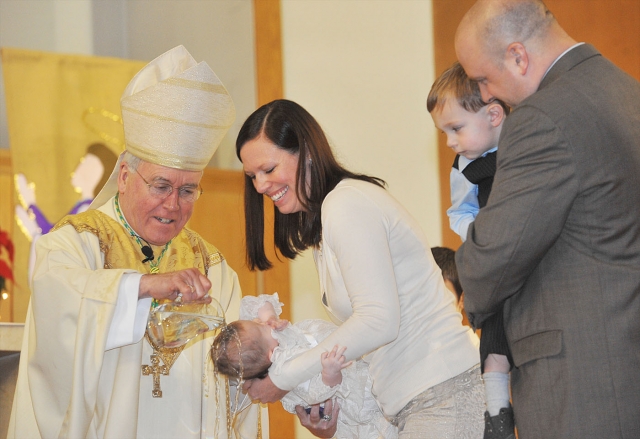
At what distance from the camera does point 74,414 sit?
261 centimetres

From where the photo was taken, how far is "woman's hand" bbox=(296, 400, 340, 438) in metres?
2.53

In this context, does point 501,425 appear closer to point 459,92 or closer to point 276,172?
point 459,92

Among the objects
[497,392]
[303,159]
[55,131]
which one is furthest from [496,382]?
[55,131]

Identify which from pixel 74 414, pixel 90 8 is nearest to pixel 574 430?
pixel 74 414

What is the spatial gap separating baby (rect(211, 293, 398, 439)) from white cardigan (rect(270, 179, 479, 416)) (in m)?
0.15

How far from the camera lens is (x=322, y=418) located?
2.55 metres

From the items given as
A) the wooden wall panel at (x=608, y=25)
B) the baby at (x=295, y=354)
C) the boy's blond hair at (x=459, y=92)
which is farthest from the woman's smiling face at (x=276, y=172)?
the wooden wall panel at (x=608, y=25)

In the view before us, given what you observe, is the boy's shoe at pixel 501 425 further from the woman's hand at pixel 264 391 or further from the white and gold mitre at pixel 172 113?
the white and gold mitre at pixel 172 113

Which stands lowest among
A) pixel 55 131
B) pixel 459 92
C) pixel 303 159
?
pixel 303 159

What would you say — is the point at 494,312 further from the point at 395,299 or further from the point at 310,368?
the point at 310,368

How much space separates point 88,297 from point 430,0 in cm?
372

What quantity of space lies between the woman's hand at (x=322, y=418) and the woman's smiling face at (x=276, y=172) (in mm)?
623

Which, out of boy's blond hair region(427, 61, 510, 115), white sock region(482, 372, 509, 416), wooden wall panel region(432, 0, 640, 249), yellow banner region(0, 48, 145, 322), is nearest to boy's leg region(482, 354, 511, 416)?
white sock region(482, 372, 509, 416)

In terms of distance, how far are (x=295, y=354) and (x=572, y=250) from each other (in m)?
0.97
